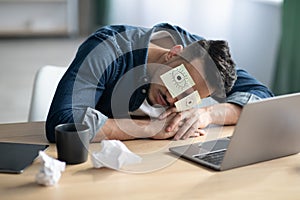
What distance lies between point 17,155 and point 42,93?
2.19 ft

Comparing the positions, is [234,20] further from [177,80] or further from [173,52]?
[177,80]

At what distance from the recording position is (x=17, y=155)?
133 centimetres

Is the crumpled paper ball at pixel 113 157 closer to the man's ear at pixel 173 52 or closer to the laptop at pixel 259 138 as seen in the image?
the laptop at pixel 259 138

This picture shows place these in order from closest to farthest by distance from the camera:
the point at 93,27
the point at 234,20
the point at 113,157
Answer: the point at 113,157
the point at 234,20
the point at 93,27

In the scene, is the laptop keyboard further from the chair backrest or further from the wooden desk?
the chair backrest

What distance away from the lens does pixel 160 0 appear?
3418mm

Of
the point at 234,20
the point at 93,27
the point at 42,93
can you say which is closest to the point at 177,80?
the point at 42,93

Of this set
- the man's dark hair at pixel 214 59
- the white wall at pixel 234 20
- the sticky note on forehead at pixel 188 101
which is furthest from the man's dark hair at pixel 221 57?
the white wall at pixel 234 20

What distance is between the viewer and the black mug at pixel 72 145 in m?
1.28

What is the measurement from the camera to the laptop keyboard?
1.31m

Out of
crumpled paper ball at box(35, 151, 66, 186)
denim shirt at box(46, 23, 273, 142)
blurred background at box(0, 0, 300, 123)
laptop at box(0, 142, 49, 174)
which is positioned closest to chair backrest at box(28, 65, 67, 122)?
denim shirt at box(46, 23, 273, 142)

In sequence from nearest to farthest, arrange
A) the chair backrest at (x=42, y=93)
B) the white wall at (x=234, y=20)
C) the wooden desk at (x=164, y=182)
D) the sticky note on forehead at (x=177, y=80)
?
the wooden desk at (x=164, y=182) → the sticky note on forehead at (x=177, y=80) → the chair backrest at (x=42, y=93) → the white wall at (x=234, y=20)

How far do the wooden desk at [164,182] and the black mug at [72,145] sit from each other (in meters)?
0.02

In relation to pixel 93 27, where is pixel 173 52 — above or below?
above
